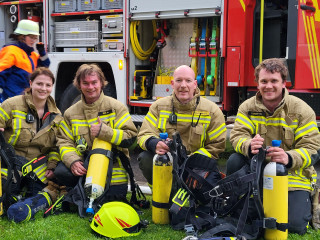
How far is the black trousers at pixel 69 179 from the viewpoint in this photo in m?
3.83

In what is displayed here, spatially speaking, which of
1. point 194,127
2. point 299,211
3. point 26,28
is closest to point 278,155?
point 299,211

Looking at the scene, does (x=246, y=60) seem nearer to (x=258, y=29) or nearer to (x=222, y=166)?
(x=258, y=29)

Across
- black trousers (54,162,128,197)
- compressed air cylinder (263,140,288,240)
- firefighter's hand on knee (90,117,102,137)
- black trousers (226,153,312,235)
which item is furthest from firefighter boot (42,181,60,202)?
black trousers (226,153,312,235)

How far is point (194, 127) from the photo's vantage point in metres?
3.69

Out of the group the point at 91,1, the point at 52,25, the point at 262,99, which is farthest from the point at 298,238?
the point at 52,25

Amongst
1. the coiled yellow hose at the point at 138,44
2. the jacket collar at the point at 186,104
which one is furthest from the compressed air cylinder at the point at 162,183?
the coiled yellow hose at the point at 138,44

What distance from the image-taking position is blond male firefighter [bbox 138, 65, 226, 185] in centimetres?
365

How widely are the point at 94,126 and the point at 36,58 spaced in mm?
2175

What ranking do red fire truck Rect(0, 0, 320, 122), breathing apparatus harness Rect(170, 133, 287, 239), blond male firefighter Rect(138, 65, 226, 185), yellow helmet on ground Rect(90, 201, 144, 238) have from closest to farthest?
1. breathing apparatus harness Rect(170, 133, 287, 239)
2. yellow helmet on ground Rect(90, 201, 144, 238)
3. blond male firefighter Rect(138, 65, 226, 185)
4. red fire truck Rect(0, 0, 320, 122)

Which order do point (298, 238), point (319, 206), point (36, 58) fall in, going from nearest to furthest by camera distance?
point (298, 238), point (319, 206), point (36, 58)

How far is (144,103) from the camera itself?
642 centimetres

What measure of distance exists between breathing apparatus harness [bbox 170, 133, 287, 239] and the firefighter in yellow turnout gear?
10.3 inches

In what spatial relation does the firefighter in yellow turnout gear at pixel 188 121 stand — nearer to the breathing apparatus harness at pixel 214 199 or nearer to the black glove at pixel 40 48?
the breathing apparatus harness at pixel 214 199

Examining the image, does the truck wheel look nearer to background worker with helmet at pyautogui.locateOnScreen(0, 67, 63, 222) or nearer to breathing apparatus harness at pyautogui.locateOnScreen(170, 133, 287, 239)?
background worker with helmet at pyautogui.locateOnScreen(0, 67, 63, 222)
